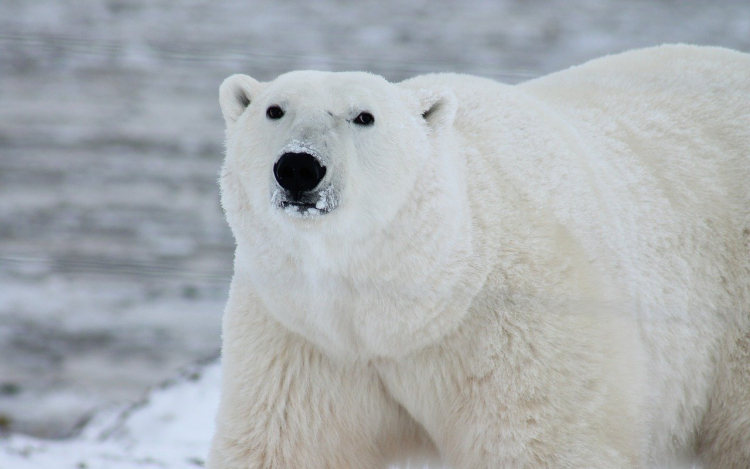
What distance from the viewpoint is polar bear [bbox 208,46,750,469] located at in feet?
6.83

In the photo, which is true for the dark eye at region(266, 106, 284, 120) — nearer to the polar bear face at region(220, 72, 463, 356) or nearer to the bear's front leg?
the polar bear face at region(220, 72, 463, 356)

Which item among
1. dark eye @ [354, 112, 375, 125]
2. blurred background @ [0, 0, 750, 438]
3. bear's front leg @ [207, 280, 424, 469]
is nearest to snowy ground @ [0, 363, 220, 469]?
blurred background @ [0, 0, 750, 438]

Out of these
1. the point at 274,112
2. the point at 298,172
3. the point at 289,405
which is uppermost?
the point at 274,112

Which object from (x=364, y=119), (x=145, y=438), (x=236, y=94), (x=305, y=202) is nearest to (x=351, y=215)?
(x=305, y=202)

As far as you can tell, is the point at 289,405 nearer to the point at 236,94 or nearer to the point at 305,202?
the point at 305,202

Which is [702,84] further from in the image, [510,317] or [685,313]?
[510,317]

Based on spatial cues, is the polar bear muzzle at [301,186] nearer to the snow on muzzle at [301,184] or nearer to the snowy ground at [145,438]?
the snow on muzzle at [301,184]

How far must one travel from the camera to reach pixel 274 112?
6.95 ft

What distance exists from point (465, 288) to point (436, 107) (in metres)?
0.52

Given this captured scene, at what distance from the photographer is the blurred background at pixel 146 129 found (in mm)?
2965

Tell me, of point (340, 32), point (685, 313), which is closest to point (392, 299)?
point (685, 313)

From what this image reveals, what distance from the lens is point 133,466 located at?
3326 mm

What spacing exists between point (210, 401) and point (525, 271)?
2.52 metres

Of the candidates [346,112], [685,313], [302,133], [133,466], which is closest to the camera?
[302,133]
